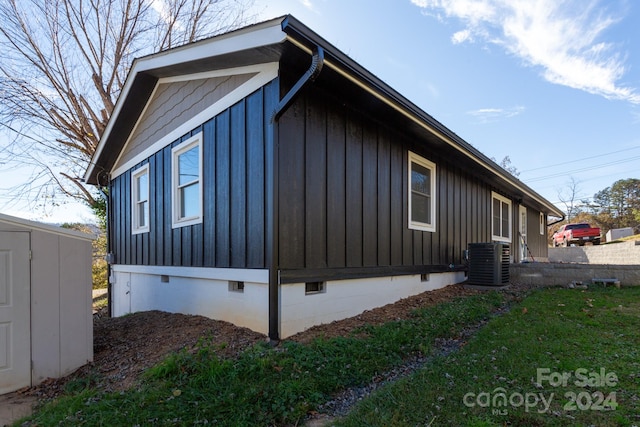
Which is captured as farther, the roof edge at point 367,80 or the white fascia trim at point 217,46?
the white fascia trim at point 217,46

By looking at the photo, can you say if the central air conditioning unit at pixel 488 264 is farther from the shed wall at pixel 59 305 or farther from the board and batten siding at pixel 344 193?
the shed wall at pixel 59 305

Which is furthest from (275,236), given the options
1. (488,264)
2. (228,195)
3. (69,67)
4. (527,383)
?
(69,67)

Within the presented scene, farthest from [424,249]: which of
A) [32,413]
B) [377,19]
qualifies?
[377,19]

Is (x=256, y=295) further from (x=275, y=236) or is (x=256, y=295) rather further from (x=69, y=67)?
(x=69, y=67)

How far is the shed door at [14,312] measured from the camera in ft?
11.2

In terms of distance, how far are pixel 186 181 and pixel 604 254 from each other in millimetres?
18337

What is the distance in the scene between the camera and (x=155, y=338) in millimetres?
4543

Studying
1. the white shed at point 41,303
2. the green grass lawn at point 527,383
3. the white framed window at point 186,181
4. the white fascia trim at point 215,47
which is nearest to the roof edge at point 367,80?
the white fascia trim at point 215,47

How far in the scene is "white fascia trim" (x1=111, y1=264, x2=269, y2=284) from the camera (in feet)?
13.6

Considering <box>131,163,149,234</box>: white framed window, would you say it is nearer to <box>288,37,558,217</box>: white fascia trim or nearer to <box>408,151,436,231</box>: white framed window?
<box>288,37,558,217</box>: white fascia trim

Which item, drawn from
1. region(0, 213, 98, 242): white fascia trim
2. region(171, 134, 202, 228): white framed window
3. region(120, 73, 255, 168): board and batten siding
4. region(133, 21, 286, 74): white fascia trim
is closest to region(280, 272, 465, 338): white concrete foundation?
region(171, 134, 202, 228): white framed window

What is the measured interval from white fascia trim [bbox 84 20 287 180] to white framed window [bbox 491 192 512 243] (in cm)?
911

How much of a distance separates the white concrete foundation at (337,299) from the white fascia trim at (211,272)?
14.2 inches

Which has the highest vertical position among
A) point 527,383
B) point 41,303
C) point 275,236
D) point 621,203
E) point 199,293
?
point 621,203
